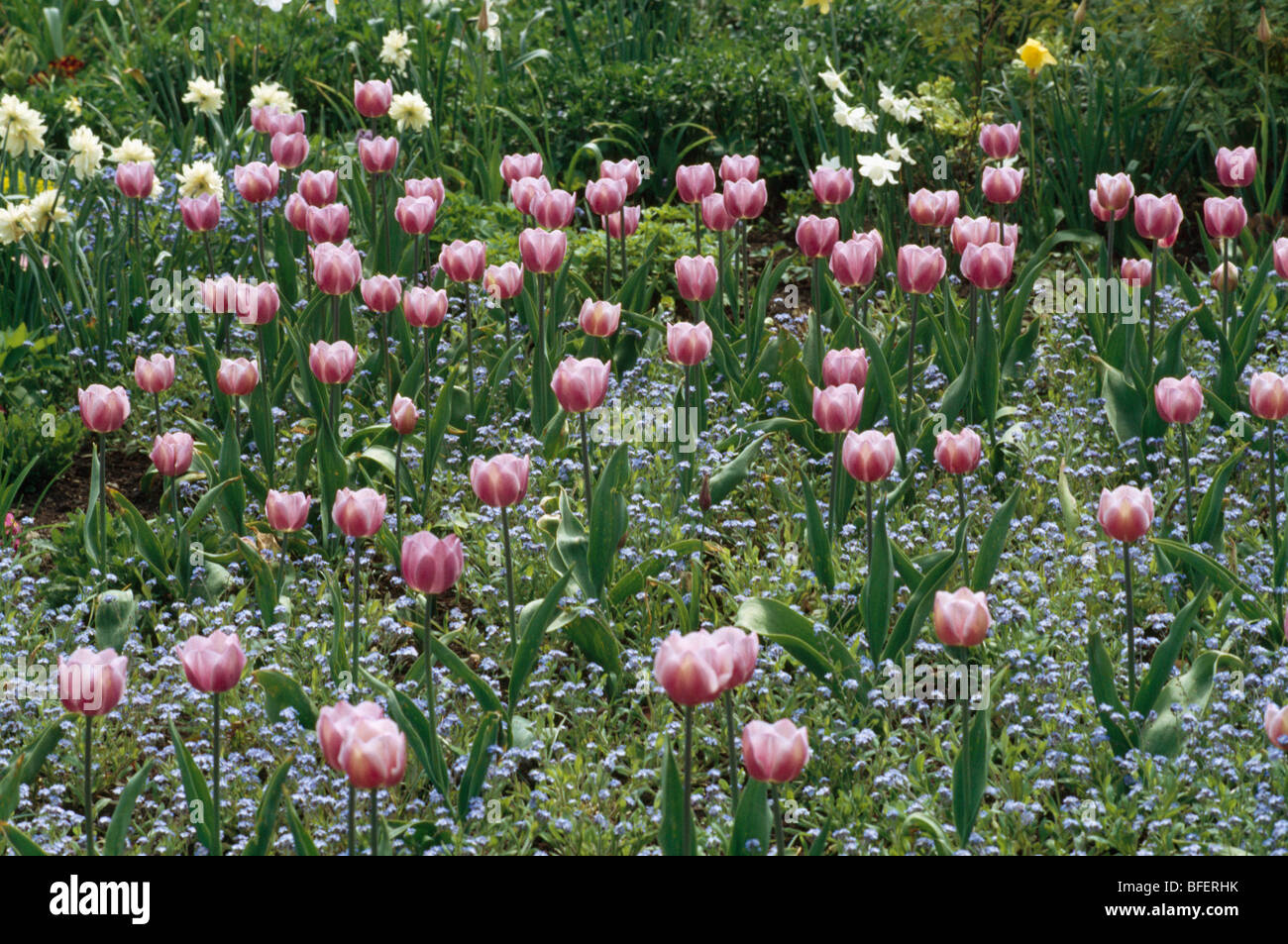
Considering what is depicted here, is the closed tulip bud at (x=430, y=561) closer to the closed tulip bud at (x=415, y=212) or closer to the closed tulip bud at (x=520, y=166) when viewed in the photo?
the closed tulip bud at (x=415, y=212)

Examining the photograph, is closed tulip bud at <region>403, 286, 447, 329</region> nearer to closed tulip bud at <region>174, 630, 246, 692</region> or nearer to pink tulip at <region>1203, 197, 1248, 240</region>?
closed tulip bud at <region>174, 630, 246, 692</region>

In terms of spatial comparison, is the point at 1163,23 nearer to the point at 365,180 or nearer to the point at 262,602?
the point at 365,180

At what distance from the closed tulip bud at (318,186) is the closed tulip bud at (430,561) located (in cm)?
210

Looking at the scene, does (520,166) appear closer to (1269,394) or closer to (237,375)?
(237,375)

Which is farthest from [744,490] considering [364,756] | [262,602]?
[364,756]

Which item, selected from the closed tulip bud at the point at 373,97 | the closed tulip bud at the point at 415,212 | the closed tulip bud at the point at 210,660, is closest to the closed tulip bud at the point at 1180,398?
the closed tulip bud at the point at 210,660

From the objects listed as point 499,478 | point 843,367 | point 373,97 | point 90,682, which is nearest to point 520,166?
point 373,97

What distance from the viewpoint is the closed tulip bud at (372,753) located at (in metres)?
1.99

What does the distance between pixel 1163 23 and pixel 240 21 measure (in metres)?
4.84

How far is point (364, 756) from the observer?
199 cm

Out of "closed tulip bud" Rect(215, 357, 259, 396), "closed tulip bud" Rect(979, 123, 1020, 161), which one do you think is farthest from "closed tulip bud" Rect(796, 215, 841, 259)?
"closed tulip bud" Rect(215, 357, 259, 396)

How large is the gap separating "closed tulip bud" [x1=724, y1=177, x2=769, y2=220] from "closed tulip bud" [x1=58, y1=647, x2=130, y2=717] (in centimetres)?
250

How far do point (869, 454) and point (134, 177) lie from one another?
262cm

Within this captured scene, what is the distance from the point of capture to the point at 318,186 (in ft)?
13.9
